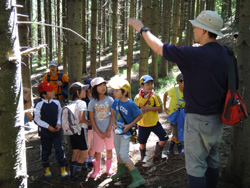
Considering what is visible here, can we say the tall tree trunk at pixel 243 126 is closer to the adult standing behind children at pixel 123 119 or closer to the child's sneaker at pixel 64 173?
the adult standing behind children at pixel 123 119

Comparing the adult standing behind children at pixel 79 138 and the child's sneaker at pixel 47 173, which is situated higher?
the adult standing behind children at pixel 79 138

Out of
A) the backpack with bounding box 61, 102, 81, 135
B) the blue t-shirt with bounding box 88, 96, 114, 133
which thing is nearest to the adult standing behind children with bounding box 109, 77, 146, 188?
the blue t-shirt with bounding box 88, 96, 114, 133

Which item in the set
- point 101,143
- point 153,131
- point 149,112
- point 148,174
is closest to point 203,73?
point 149,112

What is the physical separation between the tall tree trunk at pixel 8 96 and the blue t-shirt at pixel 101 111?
8.89 ft

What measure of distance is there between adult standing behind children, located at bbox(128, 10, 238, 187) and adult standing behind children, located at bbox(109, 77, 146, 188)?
5.05 feet

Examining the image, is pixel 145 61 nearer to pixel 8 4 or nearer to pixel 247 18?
pixel 247 18

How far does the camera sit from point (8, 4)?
70.7 inches

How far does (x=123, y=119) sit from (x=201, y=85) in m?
1.97

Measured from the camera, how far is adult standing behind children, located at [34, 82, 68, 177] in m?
4.62

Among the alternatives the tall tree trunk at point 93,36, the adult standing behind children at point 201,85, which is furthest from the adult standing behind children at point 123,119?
the tall tree trunk at point 93,36

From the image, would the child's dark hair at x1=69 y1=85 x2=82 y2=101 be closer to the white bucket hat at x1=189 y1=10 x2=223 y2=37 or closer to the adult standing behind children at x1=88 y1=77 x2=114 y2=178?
the adult standing behind children at x1=88 y1=77 x2=114 y2=178

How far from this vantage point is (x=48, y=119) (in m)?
4.69

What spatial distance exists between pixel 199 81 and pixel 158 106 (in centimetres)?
230

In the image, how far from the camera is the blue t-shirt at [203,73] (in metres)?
2.44
